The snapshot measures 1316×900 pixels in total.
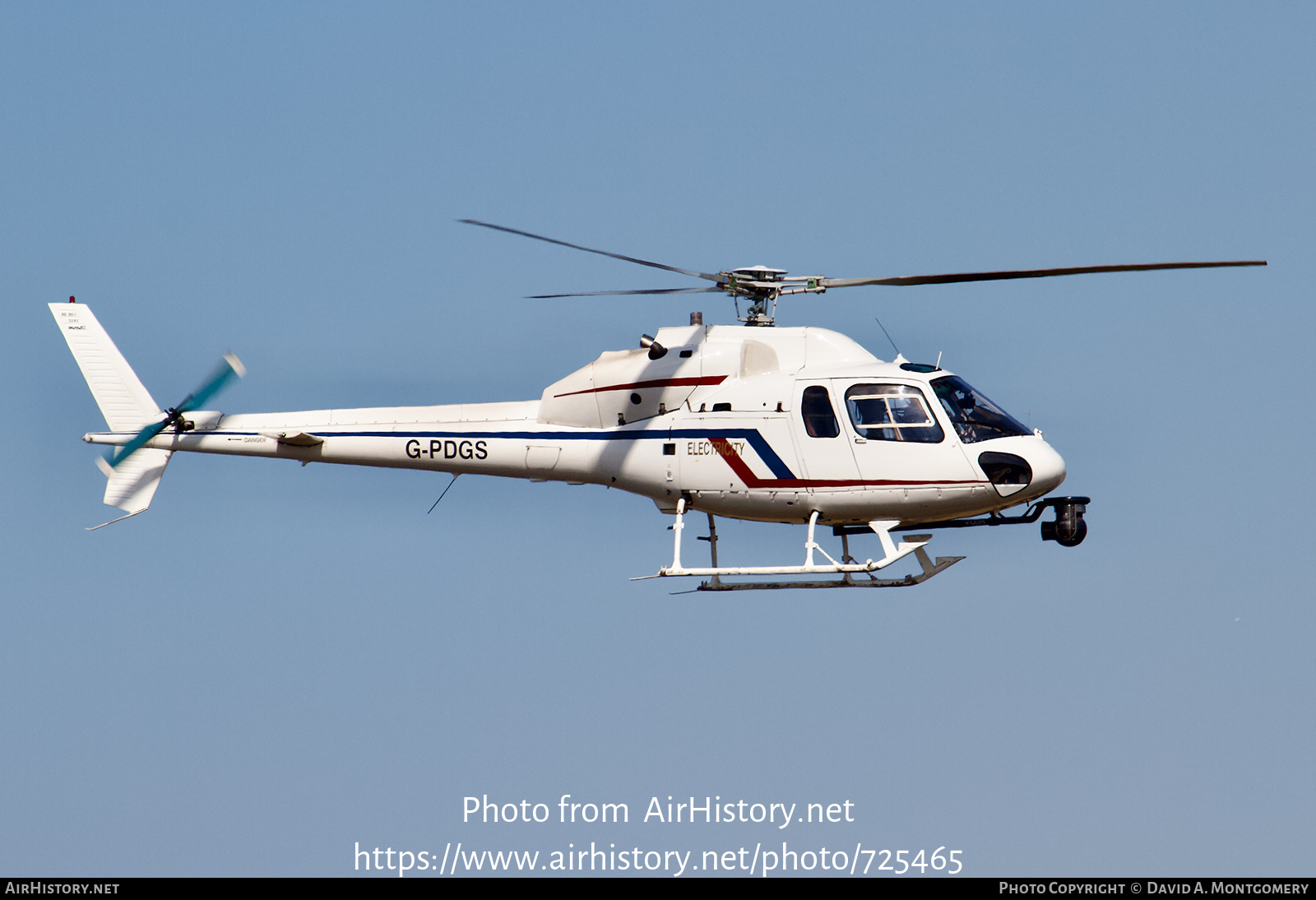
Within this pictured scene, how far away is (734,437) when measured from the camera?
23.2 metres

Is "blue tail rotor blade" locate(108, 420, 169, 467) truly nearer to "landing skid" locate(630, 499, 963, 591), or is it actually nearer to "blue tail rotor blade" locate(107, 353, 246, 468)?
"blue tail rotor blade" locate(107, 353, 246, 468)

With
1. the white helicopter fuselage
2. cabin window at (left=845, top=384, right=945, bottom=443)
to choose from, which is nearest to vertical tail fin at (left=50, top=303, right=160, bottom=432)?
the white helicopter fuselage

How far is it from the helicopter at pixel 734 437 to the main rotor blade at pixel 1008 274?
0.11 ft

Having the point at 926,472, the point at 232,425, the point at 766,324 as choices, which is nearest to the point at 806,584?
the point at 926,472

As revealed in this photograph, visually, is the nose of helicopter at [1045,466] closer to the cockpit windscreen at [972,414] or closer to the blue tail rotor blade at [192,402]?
the cockpit windscreen at [972,414]

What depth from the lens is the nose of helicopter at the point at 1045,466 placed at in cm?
2228

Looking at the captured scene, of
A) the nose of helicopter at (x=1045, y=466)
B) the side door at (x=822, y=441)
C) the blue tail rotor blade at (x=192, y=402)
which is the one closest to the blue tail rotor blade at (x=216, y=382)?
the blue tail rotor blade at (x=192, y=402)

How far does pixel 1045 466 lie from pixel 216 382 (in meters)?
11.7

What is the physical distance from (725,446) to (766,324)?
1.94m

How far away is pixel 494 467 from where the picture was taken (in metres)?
24.2

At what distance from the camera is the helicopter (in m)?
22.5

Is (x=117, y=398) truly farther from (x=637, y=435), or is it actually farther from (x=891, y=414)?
(x=891, y=414)

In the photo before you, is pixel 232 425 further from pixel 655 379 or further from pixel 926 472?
pixel 926 472
